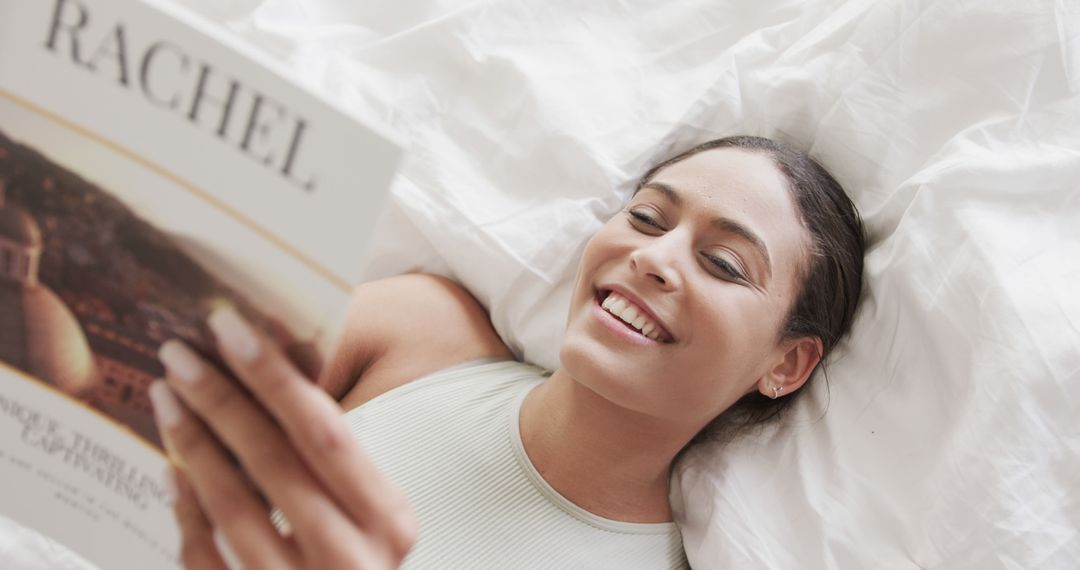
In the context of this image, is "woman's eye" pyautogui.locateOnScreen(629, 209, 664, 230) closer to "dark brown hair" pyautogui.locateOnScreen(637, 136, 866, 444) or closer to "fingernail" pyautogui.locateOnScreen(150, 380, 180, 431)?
"dark brown hair" pyautogui.locateOnScreen(637, 136, 866, 444)

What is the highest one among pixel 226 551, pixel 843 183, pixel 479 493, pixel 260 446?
pixel 843 183

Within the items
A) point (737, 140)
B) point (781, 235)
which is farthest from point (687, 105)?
point (781, 235)

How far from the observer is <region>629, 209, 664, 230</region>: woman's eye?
3.64 ft

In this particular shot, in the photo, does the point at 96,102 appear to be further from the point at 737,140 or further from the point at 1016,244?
the point at 1016,244

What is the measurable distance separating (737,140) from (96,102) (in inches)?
31.4

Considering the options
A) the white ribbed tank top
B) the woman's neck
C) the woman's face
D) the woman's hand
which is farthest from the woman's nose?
the woman's hand

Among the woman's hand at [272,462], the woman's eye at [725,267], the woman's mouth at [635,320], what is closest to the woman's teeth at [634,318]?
the woman's mouth at [635,320]

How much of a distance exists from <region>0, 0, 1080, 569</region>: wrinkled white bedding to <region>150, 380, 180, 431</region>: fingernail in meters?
0.51

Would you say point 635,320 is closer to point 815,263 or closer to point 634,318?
point 634,318

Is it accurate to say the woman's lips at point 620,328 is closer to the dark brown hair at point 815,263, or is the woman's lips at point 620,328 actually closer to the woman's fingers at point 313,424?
the dark brown hair at point 815,263

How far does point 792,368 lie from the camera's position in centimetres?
116

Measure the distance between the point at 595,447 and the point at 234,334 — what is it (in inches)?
24.8

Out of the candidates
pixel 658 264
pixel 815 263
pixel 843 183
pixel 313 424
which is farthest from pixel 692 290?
pixel 313 424

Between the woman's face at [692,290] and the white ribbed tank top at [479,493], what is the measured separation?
0.56 feet
